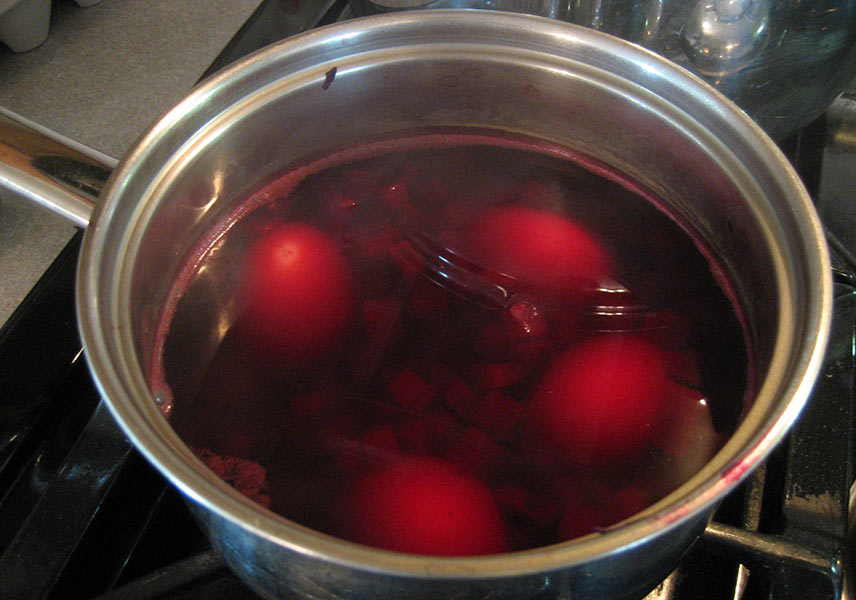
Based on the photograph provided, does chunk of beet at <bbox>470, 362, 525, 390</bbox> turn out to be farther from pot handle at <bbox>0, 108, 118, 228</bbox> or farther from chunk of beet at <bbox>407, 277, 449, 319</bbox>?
pot handle at <bbox>0, 108, 118, 228</bbox>

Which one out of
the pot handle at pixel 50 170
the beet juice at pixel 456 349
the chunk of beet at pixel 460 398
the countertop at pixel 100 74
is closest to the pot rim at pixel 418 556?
the pot handle at pixel 50 170

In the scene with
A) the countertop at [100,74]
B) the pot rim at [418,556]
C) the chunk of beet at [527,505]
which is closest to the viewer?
the pot rim at [418,556]

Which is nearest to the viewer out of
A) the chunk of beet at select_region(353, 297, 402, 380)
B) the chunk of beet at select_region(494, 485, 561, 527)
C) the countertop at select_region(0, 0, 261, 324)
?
the chunk of beet at select_region(494, 485, 561, 527)

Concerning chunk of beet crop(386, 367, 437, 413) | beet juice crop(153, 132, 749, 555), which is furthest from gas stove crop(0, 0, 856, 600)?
chunk of beet crop(386, 367, 437, 413)

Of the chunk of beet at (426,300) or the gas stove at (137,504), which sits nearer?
the gas stove at (137,504)

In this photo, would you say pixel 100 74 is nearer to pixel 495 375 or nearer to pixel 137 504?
pixel 137 504

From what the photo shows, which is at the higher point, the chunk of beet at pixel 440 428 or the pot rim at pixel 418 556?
the pot rim at pixel 418 556

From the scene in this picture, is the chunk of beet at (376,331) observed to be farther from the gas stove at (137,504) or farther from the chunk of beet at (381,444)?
the gas stove at (137,504)
